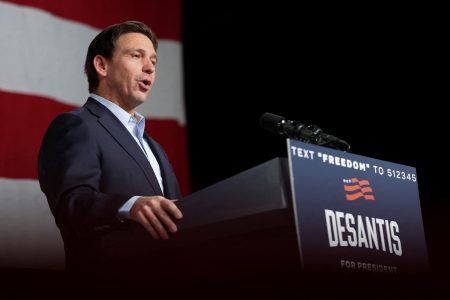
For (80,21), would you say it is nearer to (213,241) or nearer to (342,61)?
(342,61)

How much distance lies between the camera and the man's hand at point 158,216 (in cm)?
118

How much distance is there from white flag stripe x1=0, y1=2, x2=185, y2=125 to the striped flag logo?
1710mm

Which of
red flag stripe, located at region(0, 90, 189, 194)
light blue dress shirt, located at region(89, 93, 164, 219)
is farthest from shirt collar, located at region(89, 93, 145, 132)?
red flag stripe, located at region(0, 90, 189, 194)

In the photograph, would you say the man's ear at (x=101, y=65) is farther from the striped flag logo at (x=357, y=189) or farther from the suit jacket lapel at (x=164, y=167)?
the striped flag logo at (x=357, y=189)

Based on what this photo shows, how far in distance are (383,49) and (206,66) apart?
80 centimetres

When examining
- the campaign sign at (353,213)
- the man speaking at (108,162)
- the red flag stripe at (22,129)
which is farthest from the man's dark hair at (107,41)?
the red flag stripe at (22,129)

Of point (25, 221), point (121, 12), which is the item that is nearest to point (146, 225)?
point (25, 221)

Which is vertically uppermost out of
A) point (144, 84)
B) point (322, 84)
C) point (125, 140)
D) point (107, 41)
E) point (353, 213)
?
point (322, 84)

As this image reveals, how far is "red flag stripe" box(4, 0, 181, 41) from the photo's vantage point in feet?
8.94

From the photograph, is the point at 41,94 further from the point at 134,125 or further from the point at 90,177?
the point at 90,177

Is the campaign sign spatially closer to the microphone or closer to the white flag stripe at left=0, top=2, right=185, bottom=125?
the microphone

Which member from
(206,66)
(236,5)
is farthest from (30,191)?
(236,5)

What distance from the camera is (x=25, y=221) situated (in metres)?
2.44

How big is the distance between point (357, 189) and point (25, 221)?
1.60m
